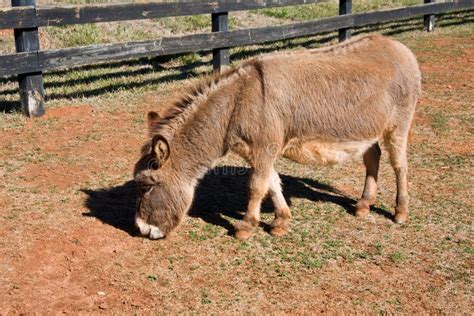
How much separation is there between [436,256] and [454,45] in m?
10.7

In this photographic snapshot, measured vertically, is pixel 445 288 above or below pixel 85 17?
below

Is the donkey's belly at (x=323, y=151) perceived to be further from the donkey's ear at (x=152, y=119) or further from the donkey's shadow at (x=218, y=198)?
the donkey's ear at (x=152, y=119)

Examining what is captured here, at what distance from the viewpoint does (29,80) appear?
8992 mm

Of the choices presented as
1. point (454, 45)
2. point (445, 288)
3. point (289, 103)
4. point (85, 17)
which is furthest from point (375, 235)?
point (454, 45)

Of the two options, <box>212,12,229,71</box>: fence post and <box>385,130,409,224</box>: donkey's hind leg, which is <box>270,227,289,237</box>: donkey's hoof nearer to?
<box>385,130,409,224</box>: donkey's hind leg

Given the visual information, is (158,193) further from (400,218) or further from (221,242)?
(400,218)

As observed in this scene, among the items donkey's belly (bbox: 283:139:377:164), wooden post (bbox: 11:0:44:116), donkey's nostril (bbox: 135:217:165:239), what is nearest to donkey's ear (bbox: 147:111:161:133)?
donkey's nostril (bbox: 135:217:165:239)

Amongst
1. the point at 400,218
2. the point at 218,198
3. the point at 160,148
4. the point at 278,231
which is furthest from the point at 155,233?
the point at 400,218

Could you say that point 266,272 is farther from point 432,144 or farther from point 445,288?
point 432,144

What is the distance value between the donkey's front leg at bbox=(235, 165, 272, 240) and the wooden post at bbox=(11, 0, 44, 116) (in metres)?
4.67

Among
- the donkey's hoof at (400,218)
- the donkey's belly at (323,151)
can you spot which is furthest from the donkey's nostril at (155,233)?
the donkey's hoof at (400,218)

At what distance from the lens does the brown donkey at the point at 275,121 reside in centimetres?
549

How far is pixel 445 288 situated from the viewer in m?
5.09

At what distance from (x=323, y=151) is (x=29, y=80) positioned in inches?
205
